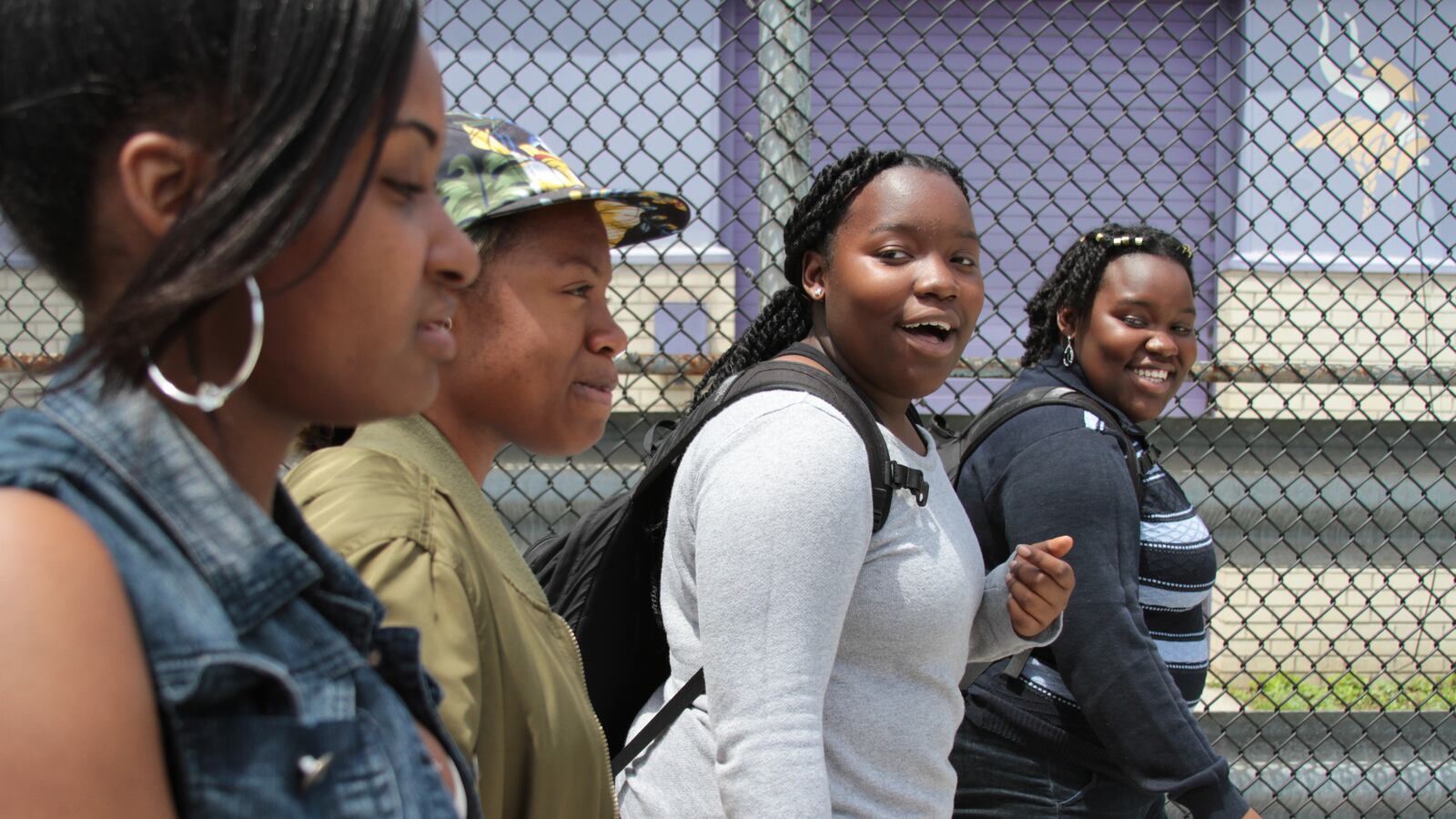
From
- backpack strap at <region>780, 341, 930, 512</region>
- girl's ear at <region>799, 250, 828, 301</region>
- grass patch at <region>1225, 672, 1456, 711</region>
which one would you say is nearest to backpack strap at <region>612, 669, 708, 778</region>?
backpack strap at <region>780, 341, 930, 512</region>

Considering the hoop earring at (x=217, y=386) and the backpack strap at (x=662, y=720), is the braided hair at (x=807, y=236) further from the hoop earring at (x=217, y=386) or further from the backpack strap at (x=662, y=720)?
the hoop earring at (x=217, y=386)

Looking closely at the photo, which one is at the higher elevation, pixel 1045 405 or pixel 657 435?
pixel 1045 405

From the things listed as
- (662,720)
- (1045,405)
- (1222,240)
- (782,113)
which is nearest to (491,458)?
(662,720)

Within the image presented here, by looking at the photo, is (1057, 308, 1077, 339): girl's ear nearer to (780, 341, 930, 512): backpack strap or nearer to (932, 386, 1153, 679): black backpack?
(932, 386, 1153, 679): black backpack

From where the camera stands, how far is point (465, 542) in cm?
111

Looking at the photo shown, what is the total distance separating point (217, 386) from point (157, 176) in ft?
0.42

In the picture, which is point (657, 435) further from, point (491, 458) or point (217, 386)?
point (217, 386)

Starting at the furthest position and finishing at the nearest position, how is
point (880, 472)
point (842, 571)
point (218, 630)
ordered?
point (880, 472)
point (842, 571)
point (218, 630)

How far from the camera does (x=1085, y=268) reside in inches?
111

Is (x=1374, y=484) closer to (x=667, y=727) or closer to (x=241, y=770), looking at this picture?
(x=667, y=727)

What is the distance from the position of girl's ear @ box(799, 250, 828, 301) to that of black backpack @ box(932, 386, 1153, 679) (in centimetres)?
52

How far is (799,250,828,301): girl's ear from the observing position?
205 centimetres

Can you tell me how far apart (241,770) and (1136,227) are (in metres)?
2.65

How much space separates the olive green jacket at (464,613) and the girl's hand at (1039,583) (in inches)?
34.6
